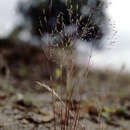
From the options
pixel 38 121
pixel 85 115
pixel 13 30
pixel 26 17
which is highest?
pixel 26 17

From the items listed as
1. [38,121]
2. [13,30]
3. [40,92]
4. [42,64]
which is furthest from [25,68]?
[38,121]

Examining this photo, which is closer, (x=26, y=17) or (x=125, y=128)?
(x=125, y=128)

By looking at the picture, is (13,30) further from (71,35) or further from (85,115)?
(71,35)

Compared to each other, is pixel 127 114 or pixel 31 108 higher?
pixel 31 108

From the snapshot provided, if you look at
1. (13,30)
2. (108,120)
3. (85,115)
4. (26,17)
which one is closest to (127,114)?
(108,120)

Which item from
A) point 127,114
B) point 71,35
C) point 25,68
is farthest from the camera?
point 25,68

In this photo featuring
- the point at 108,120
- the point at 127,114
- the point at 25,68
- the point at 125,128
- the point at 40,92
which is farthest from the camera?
the point at 25,68

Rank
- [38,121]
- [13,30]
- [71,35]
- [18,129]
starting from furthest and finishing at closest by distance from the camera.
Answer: [13,30] → [38,121] → [18,129] → [71,35]

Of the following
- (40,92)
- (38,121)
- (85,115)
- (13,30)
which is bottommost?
(40,92)

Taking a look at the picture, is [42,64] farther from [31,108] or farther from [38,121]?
[38,121]
